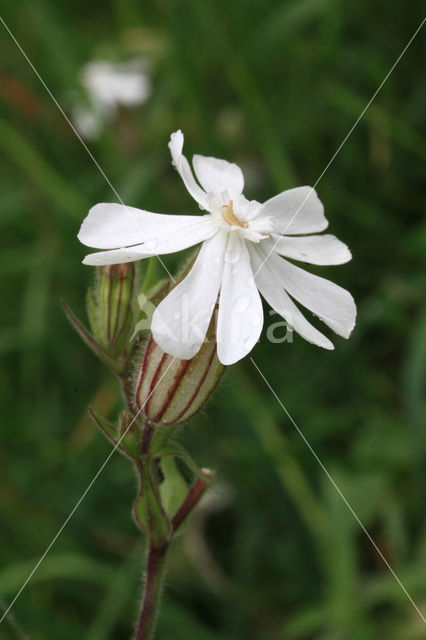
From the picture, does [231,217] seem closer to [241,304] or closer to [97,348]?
[241,304]

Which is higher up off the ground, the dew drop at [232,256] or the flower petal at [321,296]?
the dew drop at [232,256]

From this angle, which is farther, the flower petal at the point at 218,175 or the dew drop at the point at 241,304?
the flower petal at the point at 218,175

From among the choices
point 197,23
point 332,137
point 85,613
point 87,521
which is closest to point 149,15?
point 197,23

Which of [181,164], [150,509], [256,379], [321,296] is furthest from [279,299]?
[256,379]

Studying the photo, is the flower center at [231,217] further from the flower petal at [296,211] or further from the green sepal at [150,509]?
the green sepal at [150,509]

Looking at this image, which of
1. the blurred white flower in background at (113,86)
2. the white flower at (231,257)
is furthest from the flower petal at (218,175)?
the blurred white flower in background at (113,86)

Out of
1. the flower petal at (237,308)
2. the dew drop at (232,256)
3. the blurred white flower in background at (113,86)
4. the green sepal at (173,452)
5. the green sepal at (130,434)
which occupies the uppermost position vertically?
the blurred white flower in background at (113,86)

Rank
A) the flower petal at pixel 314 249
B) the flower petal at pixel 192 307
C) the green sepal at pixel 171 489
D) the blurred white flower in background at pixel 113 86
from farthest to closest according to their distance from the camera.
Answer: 1. the blurred white flower in background at pixel 113 86
2. the green sepal at pixel 171 489
3. the flower petal at pixel 314 249
4. the flower petal at pixel 192 307

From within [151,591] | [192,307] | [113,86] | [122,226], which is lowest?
[151,591]

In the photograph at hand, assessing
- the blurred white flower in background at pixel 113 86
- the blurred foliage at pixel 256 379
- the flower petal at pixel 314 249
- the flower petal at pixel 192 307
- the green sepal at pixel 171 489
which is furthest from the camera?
the blurred white flower in background at pixel 113 86
